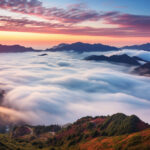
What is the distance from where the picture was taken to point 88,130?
93.3 metres

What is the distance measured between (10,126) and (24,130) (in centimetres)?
6039

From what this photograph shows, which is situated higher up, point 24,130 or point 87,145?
point 87,145

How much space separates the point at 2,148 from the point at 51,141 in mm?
38330

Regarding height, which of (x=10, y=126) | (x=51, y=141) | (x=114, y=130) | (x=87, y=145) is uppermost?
(x=114, y=130)

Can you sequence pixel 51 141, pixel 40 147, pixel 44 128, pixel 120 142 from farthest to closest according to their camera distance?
1. pixel 44 128
2. pixel 51 141
3. pixel 40 147
4. pixel 120 142

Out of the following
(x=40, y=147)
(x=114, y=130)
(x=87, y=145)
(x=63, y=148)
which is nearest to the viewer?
(x=87, y=145)

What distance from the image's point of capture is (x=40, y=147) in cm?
9225

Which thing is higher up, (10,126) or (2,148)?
(2,148)

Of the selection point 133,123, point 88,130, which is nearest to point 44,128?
point 88,130

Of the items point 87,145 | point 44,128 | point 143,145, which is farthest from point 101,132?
point 44,128

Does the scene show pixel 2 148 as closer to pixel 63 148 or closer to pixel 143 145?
pixel 63 148

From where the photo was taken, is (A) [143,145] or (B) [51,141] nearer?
(A) [143,145]

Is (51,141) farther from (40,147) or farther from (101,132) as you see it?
(101,132)

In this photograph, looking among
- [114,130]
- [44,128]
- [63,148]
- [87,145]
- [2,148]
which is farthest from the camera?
[44,128]
